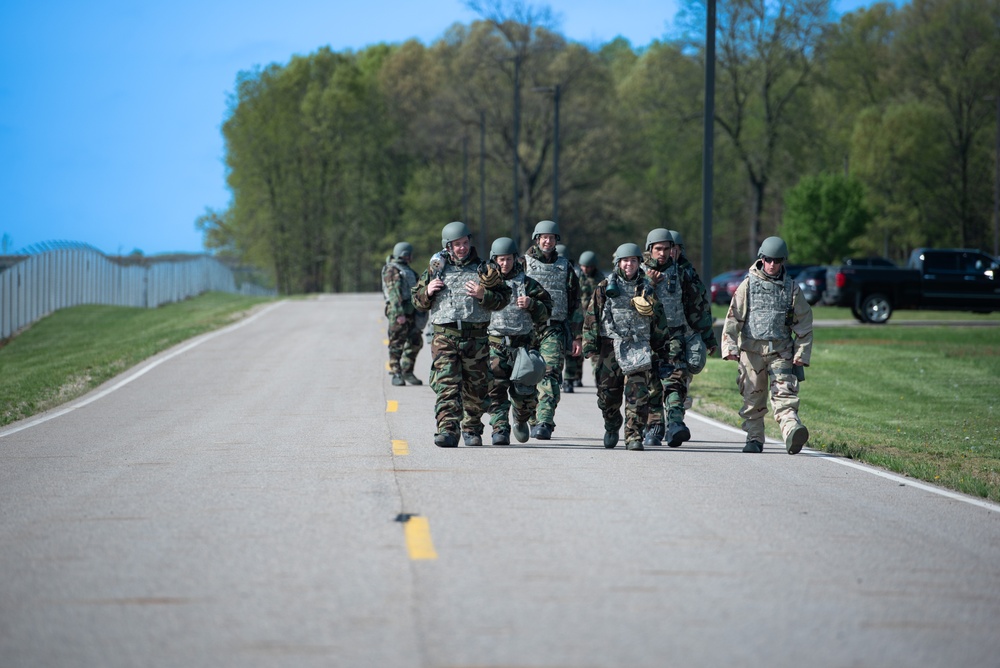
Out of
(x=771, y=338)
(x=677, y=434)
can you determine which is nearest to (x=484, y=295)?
(x=677, y=434)

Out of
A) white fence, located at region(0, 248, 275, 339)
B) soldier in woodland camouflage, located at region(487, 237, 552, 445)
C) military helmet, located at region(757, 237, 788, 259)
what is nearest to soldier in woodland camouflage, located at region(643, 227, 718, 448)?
military helmet, located at region(757, 237, 788, 259)

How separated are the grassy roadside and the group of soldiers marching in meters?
1.30

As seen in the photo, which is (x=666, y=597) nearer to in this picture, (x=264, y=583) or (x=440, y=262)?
(x=264, y=583)

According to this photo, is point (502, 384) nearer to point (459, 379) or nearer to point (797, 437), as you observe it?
point (459, 379)

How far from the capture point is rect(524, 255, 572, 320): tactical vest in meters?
14.5

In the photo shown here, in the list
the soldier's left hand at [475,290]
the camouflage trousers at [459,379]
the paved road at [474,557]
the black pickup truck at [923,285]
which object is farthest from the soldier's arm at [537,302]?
the black pickup truck at [923,285]

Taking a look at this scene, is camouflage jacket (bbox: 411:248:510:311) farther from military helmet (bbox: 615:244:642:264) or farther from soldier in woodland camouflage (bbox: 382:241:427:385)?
soldier in woodland camouflage (bbox: 382:241:427:385)

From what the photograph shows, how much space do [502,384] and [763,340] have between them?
7.93 feet

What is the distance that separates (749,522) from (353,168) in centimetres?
8127

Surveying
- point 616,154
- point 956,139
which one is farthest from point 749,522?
point 956,139

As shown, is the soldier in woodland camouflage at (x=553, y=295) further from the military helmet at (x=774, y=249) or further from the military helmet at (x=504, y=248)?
the military helmet at (x=774, y=249)

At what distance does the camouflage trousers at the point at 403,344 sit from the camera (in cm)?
1983

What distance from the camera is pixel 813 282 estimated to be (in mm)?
47000

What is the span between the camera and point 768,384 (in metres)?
12.8
